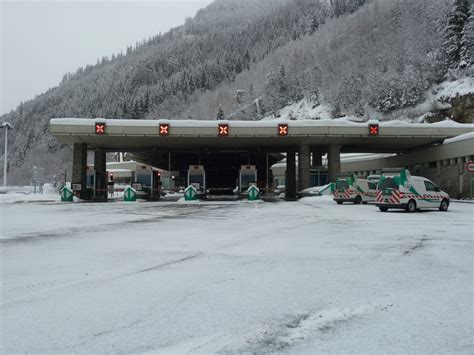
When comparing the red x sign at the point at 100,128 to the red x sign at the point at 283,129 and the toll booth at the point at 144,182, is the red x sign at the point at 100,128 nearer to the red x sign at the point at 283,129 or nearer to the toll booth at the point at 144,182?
the toll booth at the point at 144,182

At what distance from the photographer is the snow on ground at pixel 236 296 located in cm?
407

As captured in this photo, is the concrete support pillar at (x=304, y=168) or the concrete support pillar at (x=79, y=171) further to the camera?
the concrete support pillar at (x=304, y=168)

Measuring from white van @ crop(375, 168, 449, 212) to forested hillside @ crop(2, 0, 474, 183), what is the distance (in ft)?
209

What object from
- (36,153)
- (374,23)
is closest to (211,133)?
(374,23)

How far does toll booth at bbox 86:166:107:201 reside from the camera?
41.5m

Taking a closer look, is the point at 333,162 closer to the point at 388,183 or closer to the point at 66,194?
the point at 388,183

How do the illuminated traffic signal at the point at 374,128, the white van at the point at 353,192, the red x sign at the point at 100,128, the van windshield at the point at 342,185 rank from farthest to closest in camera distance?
the illuminated traffic signal at the point at 374,128 → the red x sign at the point at 100,128 → the van windshield at the point at 342,185 → the white van at the point at 353,192

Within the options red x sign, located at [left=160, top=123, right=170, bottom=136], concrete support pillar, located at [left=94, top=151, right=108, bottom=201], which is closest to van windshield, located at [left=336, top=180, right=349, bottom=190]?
red x sign, located at [left=160, top=123, right=170, bottom=136]

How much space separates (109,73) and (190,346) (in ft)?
644

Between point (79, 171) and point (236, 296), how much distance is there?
36186 mm

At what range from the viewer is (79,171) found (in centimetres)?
3897

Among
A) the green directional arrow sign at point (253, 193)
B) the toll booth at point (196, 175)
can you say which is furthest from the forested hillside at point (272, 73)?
the green directional arrow sign at point (253, 193)

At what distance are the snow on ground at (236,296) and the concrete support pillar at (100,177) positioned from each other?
34206 mm

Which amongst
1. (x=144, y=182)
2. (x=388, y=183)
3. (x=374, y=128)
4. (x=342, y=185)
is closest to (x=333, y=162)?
(x=374, y=128)
